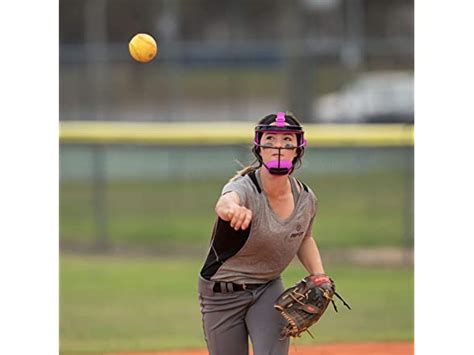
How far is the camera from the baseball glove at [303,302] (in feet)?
13.9

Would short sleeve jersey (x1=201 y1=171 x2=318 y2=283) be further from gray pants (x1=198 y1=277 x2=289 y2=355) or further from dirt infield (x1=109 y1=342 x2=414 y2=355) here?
dirt infield (x1=109 y1=342 x2=414 y2=355)

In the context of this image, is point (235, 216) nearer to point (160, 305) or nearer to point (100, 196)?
point (160, 305)

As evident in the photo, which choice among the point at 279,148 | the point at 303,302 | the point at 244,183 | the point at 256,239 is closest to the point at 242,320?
the point at 303,302

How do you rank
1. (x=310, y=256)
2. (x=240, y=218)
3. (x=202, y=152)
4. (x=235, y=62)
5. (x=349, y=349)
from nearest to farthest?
1. (x=240, y=218)
2. (x=310, y=256)
3. (x=349, y=349)
4. (x=202, y=152)
5. (x=235, y=62)

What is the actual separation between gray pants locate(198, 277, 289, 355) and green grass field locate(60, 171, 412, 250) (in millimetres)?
7899

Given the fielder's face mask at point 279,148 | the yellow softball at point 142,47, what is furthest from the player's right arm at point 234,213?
the yellow softball at point 142,47

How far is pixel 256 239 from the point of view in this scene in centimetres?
418

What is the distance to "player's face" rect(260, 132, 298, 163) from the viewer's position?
4137 millimetres

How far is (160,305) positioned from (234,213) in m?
5.61

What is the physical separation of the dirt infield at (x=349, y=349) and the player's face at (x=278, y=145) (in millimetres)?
3074

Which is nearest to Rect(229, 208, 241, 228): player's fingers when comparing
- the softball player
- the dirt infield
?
the softball player

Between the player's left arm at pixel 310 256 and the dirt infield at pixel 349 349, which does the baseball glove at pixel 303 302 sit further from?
the dirt infield at pixel 349 349

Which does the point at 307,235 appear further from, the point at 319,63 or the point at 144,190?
the point at 319,63
